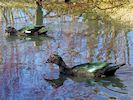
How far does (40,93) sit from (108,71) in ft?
5.29

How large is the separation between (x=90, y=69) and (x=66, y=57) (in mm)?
2435

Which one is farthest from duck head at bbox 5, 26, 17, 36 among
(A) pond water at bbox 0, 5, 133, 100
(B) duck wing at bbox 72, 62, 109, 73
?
(B) duck wing at bbox 72, 62, 109, 73

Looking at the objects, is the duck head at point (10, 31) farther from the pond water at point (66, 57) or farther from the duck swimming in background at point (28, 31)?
the pond water at point (66, 57)

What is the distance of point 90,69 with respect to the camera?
31.7 feet

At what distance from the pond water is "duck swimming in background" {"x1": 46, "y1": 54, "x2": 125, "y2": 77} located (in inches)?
5.8

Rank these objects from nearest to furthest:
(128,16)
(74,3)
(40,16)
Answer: (128,16) → (40,16) → (74,3)

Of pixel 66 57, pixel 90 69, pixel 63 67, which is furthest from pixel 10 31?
pixel 90 69

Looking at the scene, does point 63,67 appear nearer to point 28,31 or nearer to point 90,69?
point 90,69

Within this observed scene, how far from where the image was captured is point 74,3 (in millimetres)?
25406

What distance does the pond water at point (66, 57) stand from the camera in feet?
28.6

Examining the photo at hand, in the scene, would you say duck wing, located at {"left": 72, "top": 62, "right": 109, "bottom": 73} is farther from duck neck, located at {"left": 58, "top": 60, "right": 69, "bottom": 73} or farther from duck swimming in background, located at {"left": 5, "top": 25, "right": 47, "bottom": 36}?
duck swimming in background, located at {"left": 5, "top": 25, "right": 47, "bottom": 36}

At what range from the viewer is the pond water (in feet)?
28.6

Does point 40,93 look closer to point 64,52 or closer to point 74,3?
point 64,52

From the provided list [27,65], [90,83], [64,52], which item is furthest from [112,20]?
[90,83]
